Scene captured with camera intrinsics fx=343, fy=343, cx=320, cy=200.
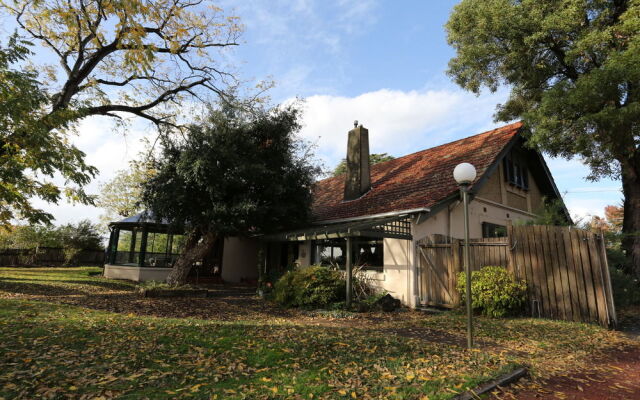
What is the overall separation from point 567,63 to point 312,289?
1179 centimetres

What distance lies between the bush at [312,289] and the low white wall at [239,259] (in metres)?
7.94

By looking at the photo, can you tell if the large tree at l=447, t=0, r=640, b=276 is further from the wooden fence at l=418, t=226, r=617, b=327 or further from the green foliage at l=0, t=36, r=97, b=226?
the green foliage at l=0, t=36, r=97, b=226

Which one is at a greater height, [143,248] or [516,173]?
[516,173]

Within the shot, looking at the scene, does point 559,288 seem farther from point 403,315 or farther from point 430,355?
point 430,355

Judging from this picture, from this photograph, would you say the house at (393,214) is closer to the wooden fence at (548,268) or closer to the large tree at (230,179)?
the wooden fence at (548,268)

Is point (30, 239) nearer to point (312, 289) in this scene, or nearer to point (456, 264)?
point (312, 289)

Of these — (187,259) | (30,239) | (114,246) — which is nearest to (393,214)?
(187,259)

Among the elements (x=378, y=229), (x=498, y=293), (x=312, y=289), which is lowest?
(x=312, y=289)

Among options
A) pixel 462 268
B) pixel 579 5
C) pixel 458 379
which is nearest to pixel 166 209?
pixel 462 268

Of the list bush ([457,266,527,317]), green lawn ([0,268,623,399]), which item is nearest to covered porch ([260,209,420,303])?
bush ([457,266,527,317])

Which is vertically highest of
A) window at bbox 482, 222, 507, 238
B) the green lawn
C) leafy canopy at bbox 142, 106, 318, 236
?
leafy canopy at bbox 142, 106, 318, 236

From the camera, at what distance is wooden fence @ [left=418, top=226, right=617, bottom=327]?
779 centimetres

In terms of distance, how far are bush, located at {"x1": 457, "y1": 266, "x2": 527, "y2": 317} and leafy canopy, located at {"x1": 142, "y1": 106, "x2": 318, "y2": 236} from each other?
688 centimetres

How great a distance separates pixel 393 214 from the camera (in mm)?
11289
